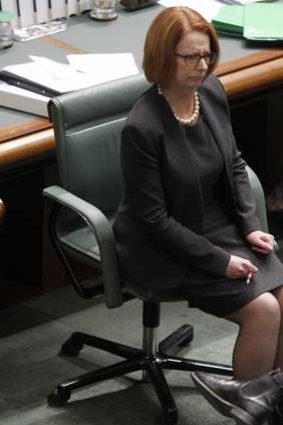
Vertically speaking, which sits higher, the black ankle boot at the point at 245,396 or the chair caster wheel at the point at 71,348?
the black ankle boot at the point at 245,396

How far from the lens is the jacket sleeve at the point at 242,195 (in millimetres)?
2551

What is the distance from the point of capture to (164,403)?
104 inches

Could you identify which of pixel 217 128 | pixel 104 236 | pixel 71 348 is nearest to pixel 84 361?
pixel 71 348

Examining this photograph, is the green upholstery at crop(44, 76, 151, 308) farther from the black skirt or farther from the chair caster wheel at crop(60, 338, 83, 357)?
the chair caster wheel at crop(60, 338, 83, 357)

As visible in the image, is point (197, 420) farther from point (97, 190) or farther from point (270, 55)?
point (270, 55)

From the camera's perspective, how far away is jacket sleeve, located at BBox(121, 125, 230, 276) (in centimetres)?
235

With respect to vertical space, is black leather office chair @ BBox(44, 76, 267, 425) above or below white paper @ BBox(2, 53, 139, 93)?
below

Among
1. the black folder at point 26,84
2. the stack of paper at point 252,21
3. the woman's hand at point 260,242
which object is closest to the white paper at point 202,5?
the stack of paper at point 252,21

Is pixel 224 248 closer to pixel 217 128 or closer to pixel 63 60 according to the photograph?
pixel 217 128

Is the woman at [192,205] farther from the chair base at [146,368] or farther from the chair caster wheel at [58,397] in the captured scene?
the chair caster wheel at [58,397]

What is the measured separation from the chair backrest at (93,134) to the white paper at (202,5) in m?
0.77

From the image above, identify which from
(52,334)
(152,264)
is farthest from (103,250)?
(52,334)

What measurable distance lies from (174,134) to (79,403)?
2.57ft

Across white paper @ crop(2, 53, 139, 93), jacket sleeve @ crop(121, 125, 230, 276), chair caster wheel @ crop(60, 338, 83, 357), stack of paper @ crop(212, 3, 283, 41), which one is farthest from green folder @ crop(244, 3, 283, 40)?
chair caster wheel @ crop(60, 338, 83, 357)
